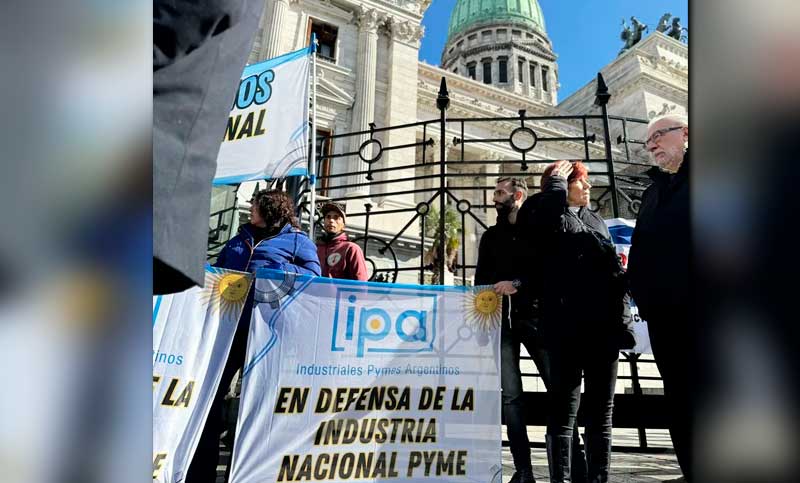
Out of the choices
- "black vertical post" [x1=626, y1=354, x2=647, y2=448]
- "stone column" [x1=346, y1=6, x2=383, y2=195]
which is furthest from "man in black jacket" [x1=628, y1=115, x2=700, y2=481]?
"stone column" [x1=346, y1=6, x2=383, y2=195]

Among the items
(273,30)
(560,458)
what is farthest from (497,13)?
(560,458)

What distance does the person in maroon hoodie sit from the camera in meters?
4.18

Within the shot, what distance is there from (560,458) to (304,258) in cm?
201

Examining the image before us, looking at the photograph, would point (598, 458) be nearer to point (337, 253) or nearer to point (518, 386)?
point (518, 386)

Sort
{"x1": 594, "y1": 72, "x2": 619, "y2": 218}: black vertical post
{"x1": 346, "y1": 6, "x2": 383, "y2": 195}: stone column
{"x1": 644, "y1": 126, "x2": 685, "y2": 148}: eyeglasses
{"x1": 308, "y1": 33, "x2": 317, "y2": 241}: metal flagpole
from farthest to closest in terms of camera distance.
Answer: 1. {"x1": 346, "y1": 6, "x2": 383, "y2": 195}: stone column
2. {"x1": 594, "y1": 72, "x2": 619, "y2": 218}: black vertical post
3. {"x1": 308, "y1": 33, "x2": 317, "y2": 241}: metal flagpole
4. {"x1": 644, "y1": 126, "x2": 685, "y2": 148}: eyeglasses

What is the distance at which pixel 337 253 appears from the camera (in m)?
4.23

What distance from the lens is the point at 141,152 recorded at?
0.45 meters

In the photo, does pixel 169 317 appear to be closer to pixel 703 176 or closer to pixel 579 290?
pixel 579 290

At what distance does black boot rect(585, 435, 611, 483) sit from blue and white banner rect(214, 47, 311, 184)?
3299mm

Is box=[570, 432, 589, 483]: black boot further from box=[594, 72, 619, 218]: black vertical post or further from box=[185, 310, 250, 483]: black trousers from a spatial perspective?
box=[594, 72, 619, 218]: black vertical post

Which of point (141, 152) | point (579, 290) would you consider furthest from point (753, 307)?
point (579, 290)

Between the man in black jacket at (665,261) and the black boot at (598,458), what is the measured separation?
1.11 metres

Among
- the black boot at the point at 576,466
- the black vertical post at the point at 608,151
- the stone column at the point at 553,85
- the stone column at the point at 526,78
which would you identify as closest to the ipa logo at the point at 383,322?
the black boot at the point at 576,466

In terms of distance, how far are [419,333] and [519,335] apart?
724 mm
